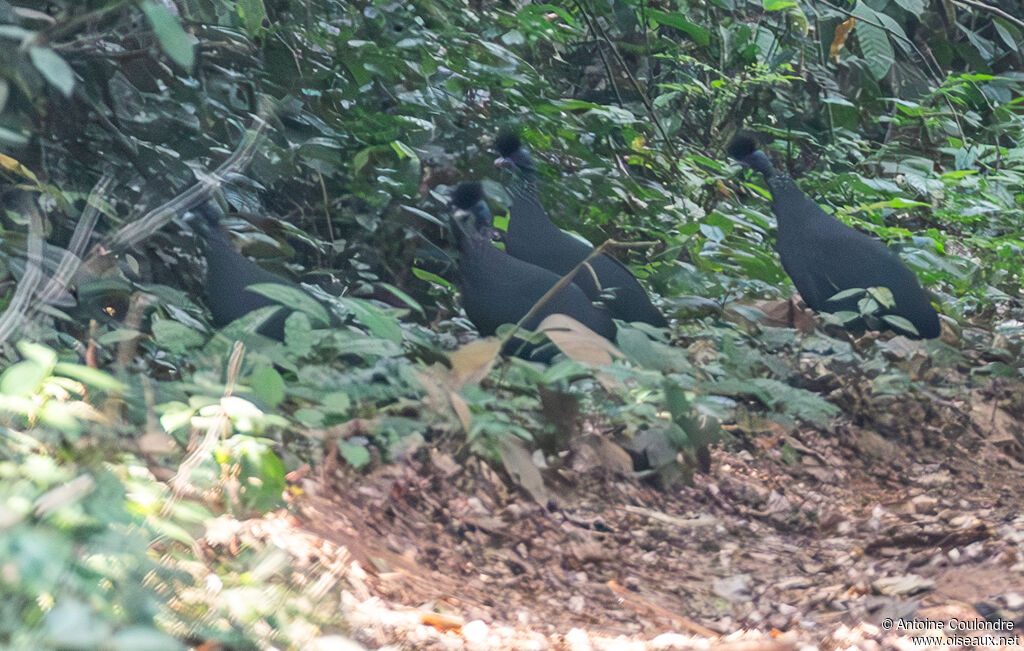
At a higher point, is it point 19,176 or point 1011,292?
point 19,176

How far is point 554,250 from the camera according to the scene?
3.41 metres

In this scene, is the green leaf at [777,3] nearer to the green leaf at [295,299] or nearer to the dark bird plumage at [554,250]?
the dark bird plumage at [554,250]

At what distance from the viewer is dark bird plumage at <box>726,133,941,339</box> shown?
3.30 m

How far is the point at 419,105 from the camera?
11.4 feet

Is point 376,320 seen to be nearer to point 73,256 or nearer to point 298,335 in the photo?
point 298,335

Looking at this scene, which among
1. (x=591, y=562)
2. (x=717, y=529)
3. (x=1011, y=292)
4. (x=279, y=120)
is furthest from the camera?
(x=1011, y=292)

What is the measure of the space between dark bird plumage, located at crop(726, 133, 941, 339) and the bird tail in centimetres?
18

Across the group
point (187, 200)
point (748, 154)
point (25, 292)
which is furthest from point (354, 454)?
point (748, 154)

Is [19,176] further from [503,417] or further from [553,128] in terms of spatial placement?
[553,128]

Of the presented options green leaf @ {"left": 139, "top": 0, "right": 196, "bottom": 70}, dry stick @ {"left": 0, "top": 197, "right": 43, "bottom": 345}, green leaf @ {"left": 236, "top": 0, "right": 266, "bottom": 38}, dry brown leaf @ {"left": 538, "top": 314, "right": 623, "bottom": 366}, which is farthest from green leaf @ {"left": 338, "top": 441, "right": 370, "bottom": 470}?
green leaf @ {"left": 236, "top": 0, "right": 266, "bottom": 38}

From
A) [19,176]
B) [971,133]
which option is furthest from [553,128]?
[971,133]

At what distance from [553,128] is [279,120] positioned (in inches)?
41.9

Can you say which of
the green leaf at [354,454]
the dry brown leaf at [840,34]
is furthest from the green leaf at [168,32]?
the dry brown leaf at [840,34]

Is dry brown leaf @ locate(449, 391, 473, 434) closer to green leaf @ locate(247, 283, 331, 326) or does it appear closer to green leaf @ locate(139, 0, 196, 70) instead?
green leaf @ locate(247, 283, 331, 326)
